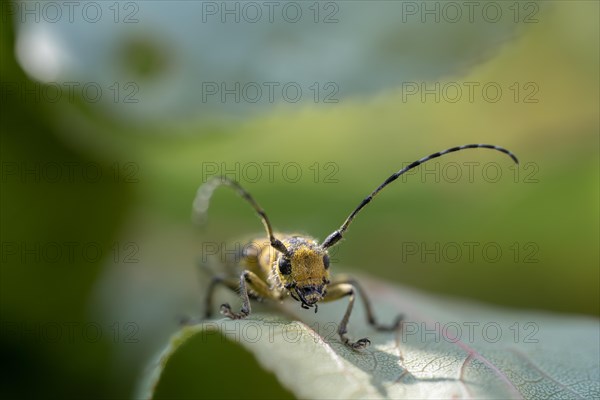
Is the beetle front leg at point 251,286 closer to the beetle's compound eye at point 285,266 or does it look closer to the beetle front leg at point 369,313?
the beetle's compound eye at point 285,266

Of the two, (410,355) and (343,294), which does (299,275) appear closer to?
(343,294)

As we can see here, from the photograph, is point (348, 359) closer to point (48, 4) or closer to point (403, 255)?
point (48, 4)

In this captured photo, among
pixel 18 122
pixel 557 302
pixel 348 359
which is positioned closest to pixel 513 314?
pixel 557 302

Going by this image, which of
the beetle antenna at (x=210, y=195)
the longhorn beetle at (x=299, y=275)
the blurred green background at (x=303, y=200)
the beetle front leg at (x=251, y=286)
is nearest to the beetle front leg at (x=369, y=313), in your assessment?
the longhorn beetle at (x=299, y=275)

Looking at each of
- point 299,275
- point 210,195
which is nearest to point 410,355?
point 299,275

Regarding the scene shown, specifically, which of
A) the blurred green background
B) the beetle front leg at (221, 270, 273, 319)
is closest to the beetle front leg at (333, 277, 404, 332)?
the beetle front leg at (221, 270, 273, 319)
